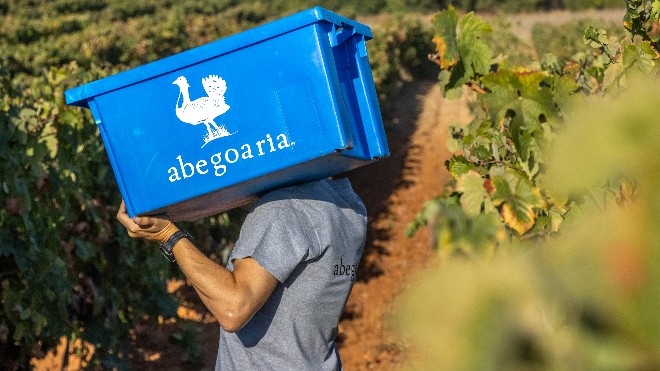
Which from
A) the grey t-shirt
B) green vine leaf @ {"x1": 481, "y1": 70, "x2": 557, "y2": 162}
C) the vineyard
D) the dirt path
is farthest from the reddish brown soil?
green vine leaf @ {"x1": 481, "y1": 70, "x2": 557, "y2": 162}

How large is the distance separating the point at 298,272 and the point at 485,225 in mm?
1214

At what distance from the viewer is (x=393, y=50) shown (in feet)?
44.2

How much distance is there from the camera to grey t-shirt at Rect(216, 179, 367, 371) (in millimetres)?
2207

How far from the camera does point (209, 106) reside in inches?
83.1

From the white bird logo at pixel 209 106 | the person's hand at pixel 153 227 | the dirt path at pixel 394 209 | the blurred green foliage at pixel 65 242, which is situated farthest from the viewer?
the dirt path at pixel 394 209

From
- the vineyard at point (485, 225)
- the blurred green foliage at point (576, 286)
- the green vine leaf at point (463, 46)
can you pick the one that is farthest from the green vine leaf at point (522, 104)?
the blurred green foliage at point (576, 286)

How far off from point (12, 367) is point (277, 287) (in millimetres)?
2209

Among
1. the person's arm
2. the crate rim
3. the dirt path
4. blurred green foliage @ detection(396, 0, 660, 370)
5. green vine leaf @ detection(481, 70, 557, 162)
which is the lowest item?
the dirt path

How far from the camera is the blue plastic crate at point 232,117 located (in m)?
2.05

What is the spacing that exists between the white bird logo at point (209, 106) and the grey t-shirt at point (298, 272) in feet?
0.78

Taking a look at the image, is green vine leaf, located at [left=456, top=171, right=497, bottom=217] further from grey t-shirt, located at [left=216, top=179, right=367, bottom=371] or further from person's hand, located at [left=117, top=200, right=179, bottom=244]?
person's hand, located at [left=117, top=200, right=179, bottom=244]

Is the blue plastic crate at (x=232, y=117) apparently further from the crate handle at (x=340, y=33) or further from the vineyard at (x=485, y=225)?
the vineyard at (x=485, y=225)

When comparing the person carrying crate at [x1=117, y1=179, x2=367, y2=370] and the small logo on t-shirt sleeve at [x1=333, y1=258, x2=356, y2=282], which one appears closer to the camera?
the person carrying crate at [x1=117, y1=179, x2=367, y2=370]

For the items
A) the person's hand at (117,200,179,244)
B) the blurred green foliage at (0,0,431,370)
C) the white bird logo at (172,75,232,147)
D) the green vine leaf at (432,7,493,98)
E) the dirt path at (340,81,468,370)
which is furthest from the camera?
the dirt path at (340,81,468,370)
